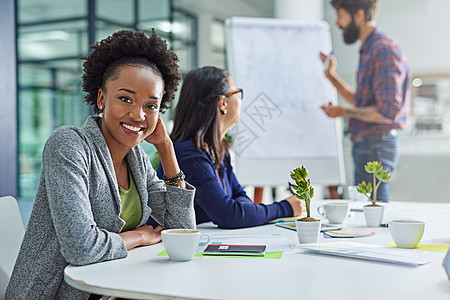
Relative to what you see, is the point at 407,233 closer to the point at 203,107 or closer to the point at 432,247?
the point at 432,247

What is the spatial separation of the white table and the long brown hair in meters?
0.75

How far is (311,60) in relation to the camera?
11.1 feet

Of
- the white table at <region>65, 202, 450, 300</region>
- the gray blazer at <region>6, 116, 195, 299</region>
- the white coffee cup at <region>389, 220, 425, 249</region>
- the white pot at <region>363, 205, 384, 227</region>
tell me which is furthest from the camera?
the white pot at <region>363, 205, 384, 227</region>

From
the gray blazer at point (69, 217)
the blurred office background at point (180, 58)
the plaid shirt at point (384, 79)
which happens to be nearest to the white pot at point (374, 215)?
the gray blazer at point (69, 217)

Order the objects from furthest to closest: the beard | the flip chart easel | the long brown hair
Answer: the beard < the flip chart easel < the long brown hair

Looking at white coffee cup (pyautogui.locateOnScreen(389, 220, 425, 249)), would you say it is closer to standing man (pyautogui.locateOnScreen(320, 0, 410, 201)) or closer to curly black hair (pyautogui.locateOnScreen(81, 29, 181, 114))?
curly black hair (pyautogui.locateOnScreen(81, 29, 181, 114))

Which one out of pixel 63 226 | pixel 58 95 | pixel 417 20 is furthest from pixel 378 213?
pixel 58 95

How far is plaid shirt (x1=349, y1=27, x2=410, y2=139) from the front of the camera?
3.34 m

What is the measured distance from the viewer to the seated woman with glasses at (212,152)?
166 cm

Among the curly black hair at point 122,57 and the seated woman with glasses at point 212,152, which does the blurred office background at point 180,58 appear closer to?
the seated woman with glasses at point 212,152

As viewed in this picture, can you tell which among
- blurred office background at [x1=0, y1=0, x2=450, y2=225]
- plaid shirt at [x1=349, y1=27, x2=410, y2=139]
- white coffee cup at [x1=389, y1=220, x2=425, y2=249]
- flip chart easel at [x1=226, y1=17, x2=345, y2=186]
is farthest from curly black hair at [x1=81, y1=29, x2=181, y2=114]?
blurred office background at [x1=0, y1=0, x2=450, y2=225]

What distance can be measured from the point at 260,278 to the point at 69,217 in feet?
1.50

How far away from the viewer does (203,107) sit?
1.96m

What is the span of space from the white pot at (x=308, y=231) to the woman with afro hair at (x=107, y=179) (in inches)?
14.3
